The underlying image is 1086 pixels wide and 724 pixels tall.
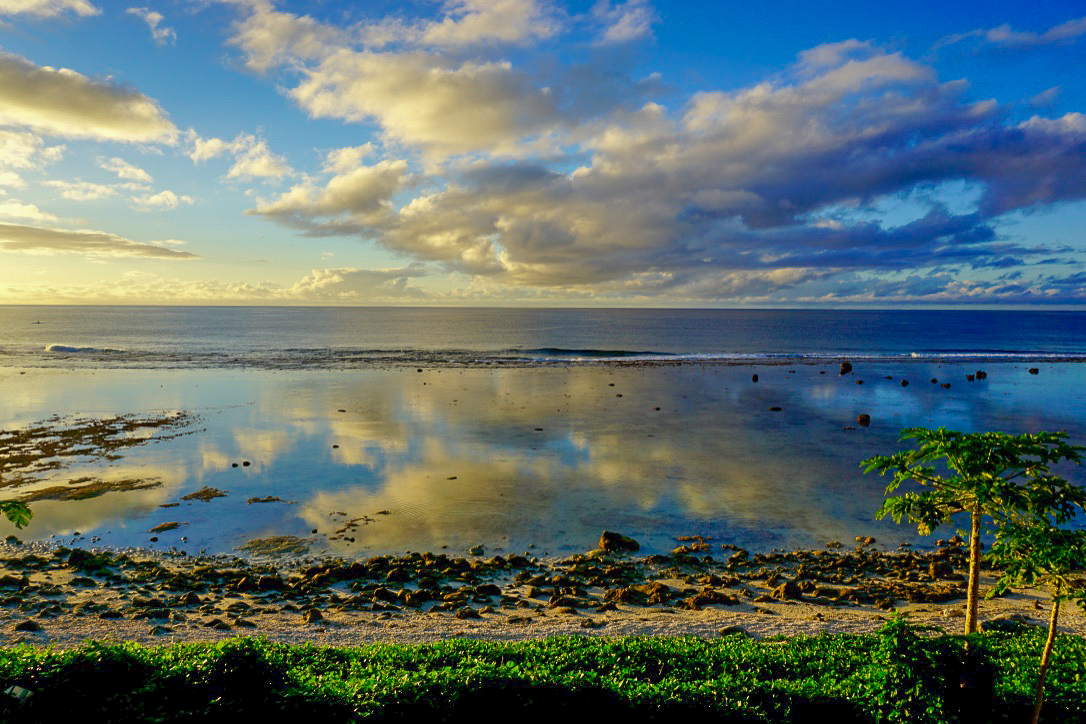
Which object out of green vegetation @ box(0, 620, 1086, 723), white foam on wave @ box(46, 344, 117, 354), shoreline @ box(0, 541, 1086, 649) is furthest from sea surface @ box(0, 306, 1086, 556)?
white foam on wave @ box(46, 344, 117, 354)

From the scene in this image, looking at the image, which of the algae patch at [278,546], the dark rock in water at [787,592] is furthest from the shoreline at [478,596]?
the algae patch at [278,546]

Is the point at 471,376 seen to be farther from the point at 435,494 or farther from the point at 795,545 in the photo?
the point at 795,545

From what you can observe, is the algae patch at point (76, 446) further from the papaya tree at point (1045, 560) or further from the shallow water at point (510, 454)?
the papaya tree at point (1045, 560)

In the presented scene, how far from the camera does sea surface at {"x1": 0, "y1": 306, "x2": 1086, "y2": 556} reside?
19.8m

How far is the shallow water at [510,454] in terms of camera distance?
19.8 metres

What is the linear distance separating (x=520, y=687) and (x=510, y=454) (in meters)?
20.5

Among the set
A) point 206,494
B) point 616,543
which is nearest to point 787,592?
point 616,543

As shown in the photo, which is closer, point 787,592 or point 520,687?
point 520,687

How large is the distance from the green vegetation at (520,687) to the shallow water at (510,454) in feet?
29.5

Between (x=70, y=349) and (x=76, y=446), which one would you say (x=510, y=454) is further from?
(x=70, y=349)

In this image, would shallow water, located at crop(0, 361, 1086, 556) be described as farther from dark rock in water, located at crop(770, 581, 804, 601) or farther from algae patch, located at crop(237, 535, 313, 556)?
dark rock in water, located at crop(770, 581, 804, 601)

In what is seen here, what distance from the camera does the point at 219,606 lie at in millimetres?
14297

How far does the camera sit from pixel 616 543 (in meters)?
18.3

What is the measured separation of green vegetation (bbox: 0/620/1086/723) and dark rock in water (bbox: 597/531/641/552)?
818 cm
